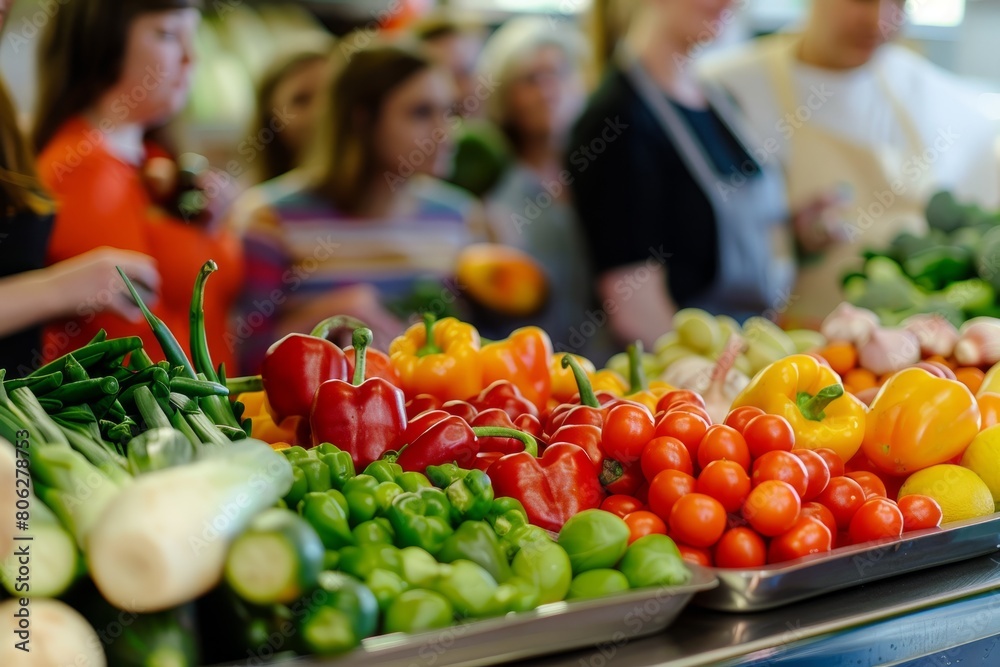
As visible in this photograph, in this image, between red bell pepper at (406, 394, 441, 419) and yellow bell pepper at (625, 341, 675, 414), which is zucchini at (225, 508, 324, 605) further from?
yellow bell pepper at (625, 341, 675, 414)

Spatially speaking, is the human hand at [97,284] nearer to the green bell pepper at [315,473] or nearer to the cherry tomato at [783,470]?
the green bell pepper at [315,473]

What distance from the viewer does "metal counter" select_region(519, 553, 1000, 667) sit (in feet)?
3.68

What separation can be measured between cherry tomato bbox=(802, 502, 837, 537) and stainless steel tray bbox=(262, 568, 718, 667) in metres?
0.21

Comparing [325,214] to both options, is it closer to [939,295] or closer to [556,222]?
[556,222]

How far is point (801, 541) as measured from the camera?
4.12 feet

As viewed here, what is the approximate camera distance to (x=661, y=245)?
3.37 metres

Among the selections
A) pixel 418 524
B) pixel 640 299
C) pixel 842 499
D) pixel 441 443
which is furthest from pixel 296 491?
pixel 640 299

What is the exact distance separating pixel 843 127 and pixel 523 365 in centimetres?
255

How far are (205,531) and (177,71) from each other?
2172mm

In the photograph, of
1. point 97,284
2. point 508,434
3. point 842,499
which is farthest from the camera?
point 97,284

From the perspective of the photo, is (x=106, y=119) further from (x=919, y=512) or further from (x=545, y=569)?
(x=919, y=512)

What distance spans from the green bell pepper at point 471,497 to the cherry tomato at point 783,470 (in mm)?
348

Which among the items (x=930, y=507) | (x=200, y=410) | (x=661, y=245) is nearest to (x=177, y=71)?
(x=661, y=245)

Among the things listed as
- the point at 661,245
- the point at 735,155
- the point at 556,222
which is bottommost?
the point at 556,222
